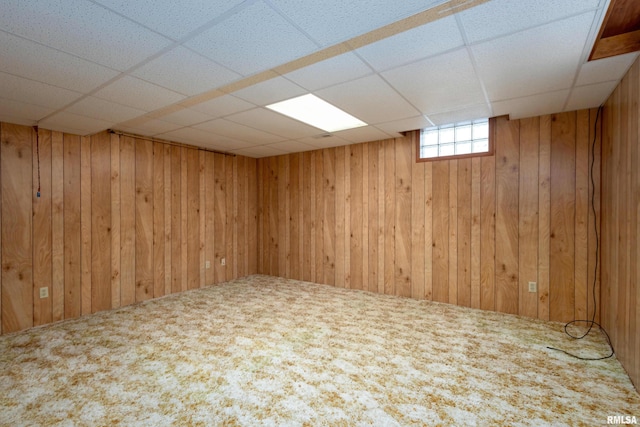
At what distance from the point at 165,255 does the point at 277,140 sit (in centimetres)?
237

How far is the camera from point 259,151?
5.04 m

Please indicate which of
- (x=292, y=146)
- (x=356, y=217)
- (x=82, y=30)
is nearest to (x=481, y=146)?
(x=356, y=217)

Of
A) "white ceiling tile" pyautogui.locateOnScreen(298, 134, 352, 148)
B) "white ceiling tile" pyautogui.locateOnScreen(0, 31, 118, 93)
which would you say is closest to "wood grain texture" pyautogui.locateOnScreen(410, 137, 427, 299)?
"white ceiling tile" pyautogui.locateOnScreen(298, 134, 352, 148)

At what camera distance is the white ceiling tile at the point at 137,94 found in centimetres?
222

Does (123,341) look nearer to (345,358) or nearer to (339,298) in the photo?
(345,358)

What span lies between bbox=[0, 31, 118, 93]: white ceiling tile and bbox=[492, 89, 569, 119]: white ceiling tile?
3379 mm

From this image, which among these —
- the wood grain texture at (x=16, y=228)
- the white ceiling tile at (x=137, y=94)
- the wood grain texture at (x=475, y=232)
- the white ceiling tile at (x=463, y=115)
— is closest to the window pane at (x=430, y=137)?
the white ceiling tile at (x=463, y=115)

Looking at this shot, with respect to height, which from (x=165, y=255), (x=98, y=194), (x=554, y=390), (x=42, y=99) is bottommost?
(x=554, y=390)

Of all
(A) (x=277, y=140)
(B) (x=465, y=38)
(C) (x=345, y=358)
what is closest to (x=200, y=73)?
(B) (x=465, y=38)

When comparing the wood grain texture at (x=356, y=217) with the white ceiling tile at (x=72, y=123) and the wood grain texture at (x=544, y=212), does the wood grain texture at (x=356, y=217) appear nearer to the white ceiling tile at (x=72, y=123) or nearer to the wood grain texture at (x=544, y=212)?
the wood grain texture at (x=544, y=212)

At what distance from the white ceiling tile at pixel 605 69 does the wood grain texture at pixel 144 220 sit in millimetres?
4793

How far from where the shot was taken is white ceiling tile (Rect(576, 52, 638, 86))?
2.01m

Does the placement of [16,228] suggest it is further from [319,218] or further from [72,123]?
[319,218]

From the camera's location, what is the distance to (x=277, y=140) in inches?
167
